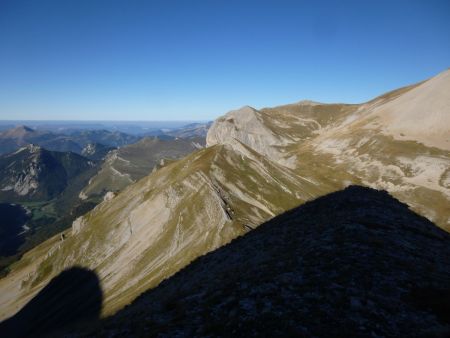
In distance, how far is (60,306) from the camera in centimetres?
9856

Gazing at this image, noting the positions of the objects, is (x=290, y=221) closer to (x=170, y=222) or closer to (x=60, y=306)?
(x=170, y=222)

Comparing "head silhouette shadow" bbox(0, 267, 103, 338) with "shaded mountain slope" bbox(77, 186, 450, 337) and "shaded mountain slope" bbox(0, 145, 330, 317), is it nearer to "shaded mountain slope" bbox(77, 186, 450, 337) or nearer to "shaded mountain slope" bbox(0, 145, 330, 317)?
"shaded mountain slope" bbox(0, 145, 330, 317)

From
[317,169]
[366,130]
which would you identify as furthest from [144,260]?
[366,130]

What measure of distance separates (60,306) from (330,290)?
106703 mm

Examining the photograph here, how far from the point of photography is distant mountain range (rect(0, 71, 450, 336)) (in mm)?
17156

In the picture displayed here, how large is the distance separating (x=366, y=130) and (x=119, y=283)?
163826mm

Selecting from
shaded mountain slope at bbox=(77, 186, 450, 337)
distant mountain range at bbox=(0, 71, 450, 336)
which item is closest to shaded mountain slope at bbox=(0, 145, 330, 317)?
distant mountain range at bbox=(0, 71, 450, 336)

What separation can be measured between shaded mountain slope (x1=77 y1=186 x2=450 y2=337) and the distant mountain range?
4.4 inches

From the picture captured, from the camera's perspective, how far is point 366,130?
192125 millimetres

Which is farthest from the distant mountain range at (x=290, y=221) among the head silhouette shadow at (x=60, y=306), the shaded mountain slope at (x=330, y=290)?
the head silhouette shadow at (x=60, y=306)

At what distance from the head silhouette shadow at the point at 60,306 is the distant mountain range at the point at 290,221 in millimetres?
3713

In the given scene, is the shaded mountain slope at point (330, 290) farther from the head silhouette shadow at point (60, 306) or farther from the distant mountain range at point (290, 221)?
the head silhouette shadow at point (60, 306)

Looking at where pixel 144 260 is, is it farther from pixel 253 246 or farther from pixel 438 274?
pixel 438 274

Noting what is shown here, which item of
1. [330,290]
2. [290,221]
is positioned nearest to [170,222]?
[290,221]
